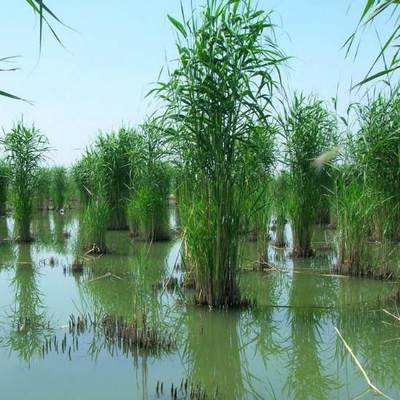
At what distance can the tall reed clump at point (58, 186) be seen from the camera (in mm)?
25292

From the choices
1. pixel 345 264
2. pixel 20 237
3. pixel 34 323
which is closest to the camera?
pixel 34 323

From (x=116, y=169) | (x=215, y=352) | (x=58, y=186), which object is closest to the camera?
(x=215, y=352)

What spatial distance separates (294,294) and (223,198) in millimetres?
2066

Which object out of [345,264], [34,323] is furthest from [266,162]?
[34,323]

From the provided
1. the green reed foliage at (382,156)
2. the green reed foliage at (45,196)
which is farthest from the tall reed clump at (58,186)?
the green reed foliage at (382,156)

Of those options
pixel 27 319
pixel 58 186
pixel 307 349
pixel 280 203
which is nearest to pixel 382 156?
pixel 280 203

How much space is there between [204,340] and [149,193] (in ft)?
24.4

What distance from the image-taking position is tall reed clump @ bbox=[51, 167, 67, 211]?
25.3 meters

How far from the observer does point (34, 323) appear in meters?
5.59


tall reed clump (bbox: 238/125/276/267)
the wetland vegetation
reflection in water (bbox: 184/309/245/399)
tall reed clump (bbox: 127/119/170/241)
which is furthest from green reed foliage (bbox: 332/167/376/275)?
tall reed clump (bbox: 127/119/170/241)

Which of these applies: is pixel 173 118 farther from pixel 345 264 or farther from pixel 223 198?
pixel 345 264

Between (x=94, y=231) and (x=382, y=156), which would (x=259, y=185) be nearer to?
(x=382, y=156)

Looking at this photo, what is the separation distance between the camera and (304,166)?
10016 mm

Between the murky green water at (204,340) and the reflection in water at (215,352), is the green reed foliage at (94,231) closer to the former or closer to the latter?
the murky green water at (204,340)
